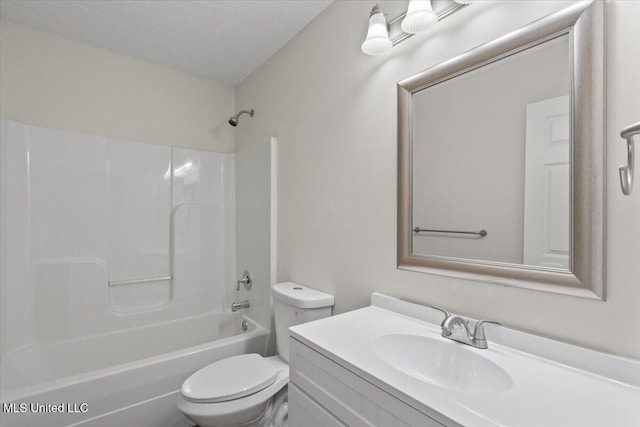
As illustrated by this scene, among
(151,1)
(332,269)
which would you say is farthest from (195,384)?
(151,1)

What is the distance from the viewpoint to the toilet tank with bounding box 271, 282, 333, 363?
158 cm

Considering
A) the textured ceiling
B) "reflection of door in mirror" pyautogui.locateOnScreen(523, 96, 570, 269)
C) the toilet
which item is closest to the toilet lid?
the toilet

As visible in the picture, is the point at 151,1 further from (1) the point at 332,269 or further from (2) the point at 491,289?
(2) the point at 491,289

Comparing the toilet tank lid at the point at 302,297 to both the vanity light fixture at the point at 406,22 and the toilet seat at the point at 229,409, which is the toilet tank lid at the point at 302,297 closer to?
the toilet seat at the point at 229,409

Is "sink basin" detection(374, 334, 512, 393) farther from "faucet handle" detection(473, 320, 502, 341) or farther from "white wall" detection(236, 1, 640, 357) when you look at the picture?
"white wall" detection(236, 1, 640, 357)

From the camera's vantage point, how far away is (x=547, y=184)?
0.91 metres

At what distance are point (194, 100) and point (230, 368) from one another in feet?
6.82

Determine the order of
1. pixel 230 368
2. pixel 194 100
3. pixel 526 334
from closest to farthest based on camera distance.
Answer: pixel 526 334 → pixel 230 368 → pixel 194 100

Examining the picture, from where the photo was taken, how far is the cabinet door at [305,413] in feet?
3.09

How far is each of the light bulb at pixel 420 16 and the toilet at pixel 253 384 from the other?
128 cm

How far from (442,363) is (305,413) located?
0.49 metres

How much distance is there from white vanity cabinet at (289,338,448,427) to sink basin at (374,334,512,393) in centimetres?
13

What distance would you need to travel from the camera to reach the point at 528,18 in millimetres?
935

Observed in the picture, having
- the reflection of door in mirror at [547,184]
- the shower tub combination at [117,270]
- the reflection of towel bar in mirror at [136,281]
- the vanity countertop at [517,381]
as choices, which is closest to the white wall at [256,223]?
the shower tub combination at [117,270]
